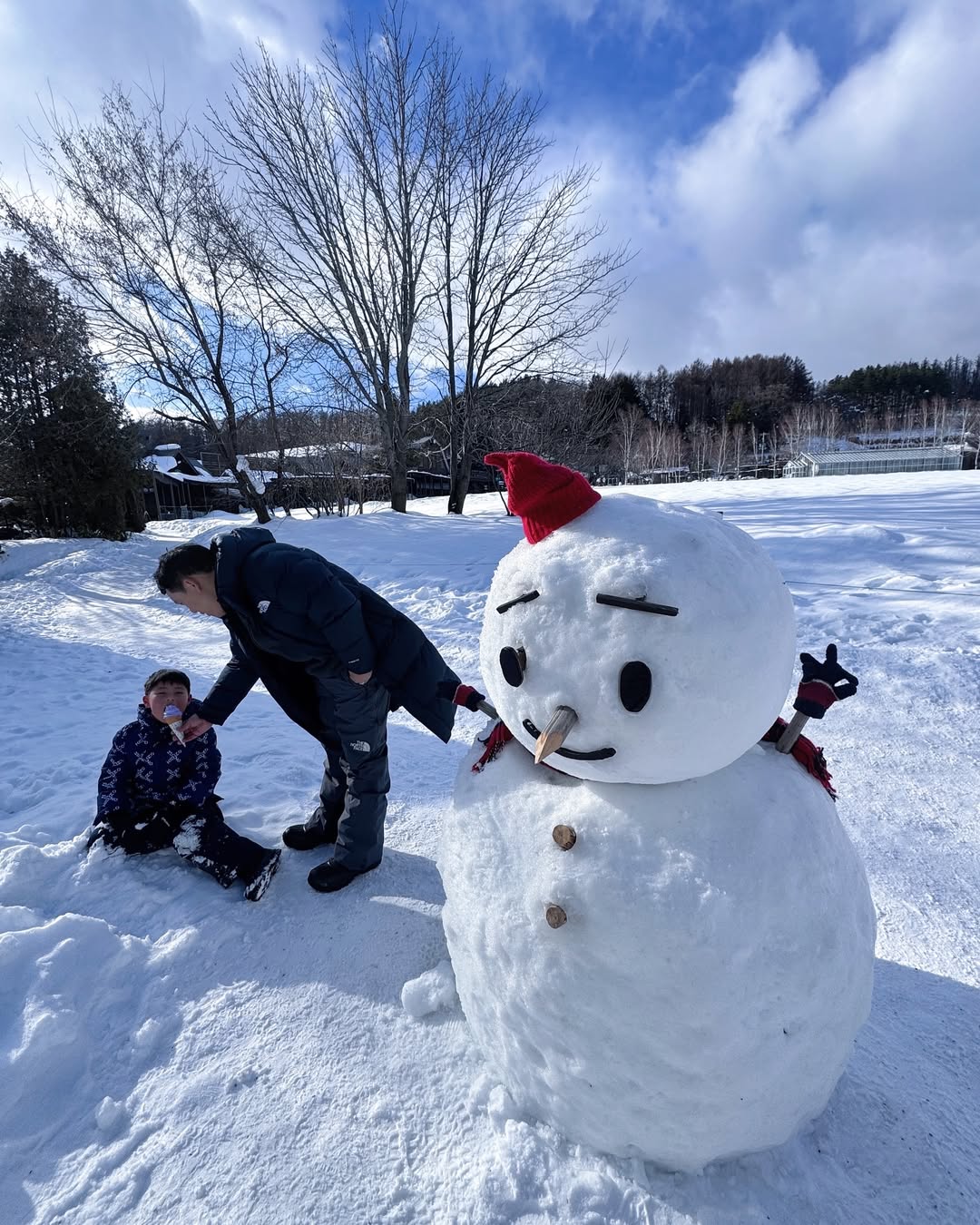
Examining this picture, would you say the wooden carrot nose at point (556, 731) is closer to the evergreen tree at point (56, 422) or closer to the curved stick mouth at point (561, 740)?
the curved stick mouth at point (561, 740)

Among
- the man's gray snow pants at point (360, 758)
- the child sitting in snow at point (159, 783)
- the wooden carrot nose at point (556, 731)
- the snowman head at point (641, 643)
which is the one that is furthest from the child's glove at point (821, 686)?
the child sitting in snow at point (159, 783)

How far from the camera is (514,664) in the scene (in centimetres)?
114

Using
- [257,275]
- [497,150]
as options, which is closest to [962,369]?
[497,150]

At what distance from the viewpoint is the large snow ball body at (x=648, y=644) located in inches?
40.6

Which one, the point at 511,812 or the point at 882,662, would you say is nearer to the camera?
the point at 511,812

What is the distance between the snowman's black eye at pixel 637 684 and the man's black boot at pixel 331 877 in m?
1.68

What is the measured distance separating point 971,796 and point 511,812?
263 cm

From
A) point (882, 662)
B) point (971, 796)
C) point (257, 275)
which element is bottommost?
point (971, 796)

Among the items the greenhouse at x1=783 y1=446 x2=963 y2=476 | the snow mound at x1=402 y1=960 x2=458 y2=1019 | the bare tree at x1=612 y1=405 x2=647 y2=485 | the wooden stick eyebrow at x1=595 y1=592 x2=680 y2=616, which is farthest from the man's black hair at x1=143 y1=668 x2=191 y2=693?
the bare tree at x1=612 y1=405 x2=647 y2=485

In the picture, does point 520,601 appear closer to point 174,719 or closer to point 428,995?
point 428,995

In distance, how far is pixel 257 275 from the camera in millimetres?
12070

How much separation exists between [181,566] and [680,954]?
1934mm

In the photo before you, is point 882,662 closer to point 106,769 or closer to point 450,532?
point 106,769

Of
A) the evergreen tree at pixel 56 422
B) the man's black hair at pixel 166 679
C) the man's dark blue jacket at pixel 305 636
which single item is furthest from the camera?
the evergreen tree at pixel 56 422
